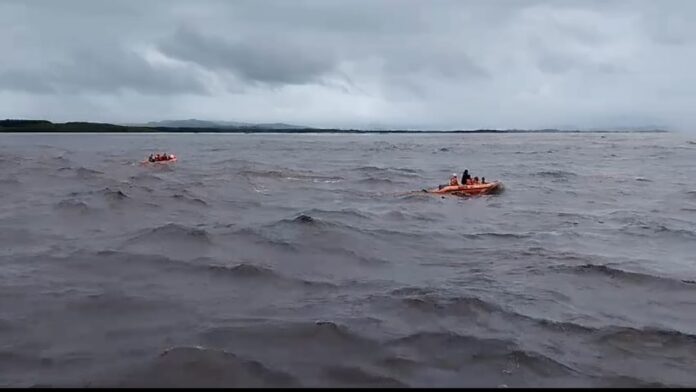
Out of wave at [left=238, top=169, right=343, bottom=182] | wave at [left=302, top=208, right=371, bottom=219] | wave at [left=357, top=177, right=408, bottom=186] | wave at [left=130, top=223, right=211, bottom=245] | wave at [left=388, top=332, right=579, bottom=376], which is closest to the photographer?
wave at [left=388, top=332, right=579, bottom=376]

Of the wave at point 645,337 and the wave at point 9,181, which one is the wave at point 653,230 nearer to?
the wave at point 645,337

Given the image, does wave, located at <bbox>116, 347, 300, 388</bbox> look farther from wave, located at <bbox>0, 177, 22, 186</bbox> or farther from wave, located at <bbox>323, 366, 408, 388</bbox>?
wave, located at <bbox>0, 177, 22, 186</bbox>

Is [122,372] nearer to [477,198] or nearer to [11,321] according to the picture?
[11,321]

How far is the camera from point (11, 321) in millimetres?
12477

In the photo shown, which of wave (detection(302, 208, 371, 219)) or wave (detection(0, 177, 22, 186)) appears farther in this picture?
wave (detection(0, 177, 22, 186))

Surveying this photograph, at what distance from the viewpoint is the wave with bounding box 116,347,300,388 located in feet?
32.1

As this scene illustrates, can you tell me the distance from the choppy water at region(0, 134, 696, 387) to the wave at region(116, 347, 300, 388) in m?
0.04

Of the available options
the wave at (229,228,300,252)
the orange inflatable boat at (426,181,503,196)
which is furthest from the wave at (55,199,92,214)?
the orange inflatable boat at (426,181,503,196)

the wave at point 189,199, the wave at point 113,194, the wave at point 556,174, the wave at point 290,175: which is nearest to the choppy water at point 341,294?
the wave at point 189,199

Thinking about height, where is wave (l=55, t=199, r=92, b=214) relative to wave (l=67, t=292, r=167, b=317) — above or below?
below

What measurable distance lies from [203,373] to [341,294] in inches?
202

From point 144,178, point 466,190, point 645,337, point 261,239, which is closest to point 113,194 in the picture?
point 144,178

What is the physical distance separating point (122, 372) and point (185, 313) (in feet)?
10.1

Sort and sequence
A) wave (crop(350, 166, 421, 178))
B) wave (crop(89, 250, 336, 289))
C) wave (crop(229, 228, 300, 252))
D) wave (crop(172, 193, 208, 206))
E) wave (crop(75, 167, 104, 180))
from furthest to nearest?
wave (crop(350, 166, 421, 178)) < wave (crop(75, 167, 104, 180)) < wave (crop(172, 193, 208, 206)) < wave (crop(229, 228, 300, 252)) < wave (crop(89, 250, 336, 289))
